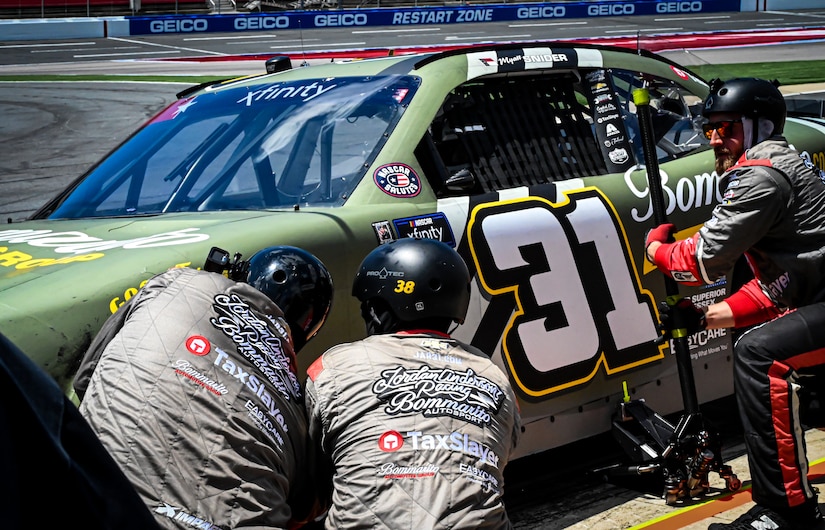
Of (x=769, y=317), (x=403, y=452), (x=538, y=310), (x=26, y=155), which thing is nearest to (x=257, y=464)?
(x=403, y=452)

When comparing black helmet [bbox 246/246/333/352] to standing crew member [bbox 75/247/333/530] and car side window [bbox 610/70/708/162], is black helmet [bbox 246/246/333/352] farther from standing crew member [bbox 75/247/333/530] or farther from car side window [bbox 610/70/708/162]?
car side window [bbox 610/70/708/162]

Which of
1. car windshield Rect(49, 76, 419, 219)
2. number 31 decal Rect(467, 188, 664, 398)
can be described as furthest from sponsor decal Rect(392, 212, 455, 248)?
car windshield Rect(49, 76, 419, 219)

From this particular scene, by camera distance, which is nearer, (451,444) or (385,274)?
(451,444)

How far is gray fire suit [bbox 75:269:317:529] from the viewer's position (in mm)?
2475

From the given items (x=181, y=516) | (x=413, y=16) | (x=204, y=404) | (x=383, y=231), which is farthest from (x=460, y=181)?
(x=413, y=16)

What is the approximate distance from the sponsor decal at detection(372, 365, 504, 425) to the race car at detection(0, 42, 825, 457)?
955 mm

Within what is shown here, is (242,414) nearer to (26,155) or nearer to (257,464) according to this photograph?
(257,464)

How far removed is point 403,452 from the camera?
2.67 metres

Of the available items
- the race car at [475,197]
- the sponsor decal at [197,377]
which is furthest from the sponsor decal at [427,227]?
the sponsor decal at [197,377]

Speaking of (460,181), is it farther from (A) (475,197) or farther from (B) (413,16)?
(B) (413,16)

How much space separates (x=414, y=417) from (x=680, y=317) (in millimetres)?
2139

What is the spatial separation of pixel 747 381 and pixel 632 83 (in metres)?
1.81

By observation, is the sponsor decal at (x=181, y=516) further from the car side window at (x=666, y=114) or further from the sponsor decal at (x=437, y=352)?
the car side window at (x=666, y=114)

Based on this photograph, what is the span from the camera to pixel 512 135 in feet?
15.9
